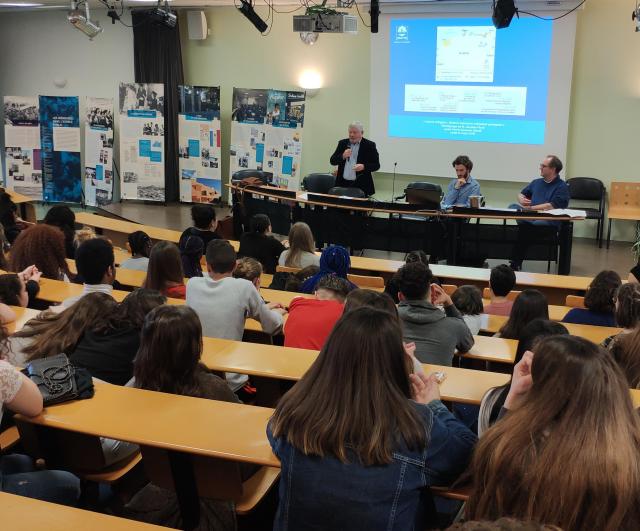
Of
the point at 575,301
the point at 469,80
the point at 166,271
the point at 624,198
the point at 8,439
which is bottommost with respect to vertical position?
the point at 8,439

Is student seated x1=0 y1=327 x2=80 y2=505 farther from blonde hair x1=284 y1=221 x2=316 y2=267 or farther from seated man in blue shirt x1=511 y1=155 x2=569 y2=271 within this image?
seated man in blue shirt x1=511 y1=155 x2=569 y2=271

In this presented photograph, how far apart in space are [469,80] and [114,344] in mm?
7568

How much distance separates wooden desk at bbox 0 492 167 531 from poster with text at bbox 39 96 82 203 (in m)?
10.3

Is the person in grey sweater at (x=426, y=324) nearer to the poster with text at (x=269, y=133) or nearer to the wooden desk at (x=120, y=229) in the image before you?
the wooden desk at (x=120, y=229)

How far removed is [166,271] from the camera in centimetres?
393

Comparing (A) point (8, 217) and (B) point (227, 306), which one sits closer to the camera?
(B) point (227, 306)

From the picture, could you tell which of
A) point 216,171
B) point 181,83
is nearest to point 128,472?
point 216,171

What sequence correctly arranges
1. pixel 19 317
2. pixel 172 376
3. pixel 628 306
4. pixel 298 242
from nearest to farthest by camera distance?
pixel 172 376 < pixel 628 306 < pixel 19 317 < pixel 298 242

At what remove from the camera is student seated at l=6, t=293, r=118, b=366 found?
108 inches

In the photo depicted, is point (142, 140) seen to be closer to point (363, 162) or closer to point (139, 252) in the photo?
point (363, 162)

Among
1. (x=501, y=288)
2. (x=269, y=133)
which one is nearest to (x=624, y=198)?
(x=269, y=133)

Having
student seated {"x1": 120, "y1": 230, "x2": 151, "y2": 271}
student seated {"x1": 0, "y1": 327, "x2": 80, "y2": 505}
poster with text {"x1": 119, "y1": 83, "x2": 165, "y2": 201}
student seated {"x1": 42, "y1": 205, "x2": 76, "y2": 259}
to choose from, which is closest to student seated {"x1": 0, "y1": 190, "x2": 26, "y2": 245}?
student seated {"x1": 42, "y1": 205, "x2": 76, "y2": 259}

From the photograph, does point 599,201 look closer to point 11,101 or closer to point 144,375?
point 144,375

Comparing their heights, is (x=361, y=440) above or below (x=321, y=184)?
below
